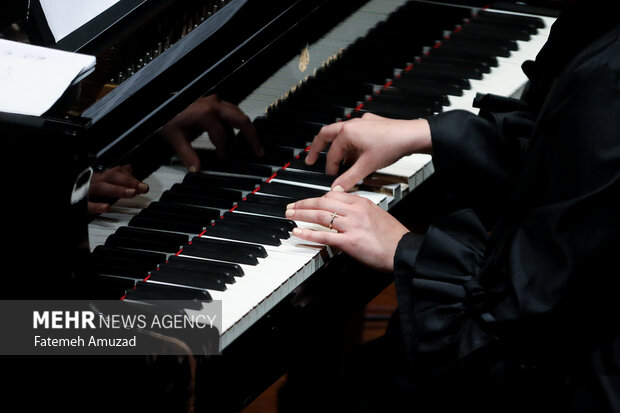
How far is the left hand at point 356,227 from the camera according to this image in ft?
5.52

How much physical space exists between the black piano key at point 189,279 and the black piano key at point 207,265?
0.02m

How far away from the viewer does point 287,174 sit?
74.8 inches

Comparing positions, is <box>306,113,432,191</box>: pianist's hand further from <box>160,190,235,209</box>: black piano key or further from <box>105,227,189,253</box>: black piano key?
<box>105,227,189,253</box>: black piano key

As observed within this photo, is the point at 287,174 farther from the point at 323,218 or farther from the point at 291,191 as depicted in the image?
the point at 323,218

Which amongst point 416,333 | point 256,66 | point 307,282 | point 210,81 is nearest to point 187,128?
point 210,81

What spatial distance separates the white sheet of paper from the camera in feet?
5.88

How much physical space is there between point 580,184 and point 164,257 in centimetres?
71

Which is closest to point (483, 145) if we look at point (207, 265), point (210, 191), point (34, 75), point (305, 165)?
point (305, 165)

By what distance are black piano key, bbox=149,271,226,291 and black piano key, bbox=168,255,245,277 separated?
24 millimetres

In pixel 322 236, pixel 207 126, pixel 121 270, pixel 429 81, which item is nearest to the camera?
pixel 121 270

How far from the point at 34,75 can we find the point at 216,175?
0.45 m

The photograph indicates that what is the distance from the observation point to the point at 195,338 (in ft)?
4.65

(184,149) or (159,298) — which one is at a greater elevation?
(184,149)

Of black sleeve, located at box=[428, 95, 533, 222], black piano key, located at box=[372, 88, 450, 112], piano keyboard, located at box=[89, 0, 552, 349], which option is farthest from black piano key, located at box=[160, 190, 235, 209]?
black piano key, located at box=[372, 88, 450, 112]
